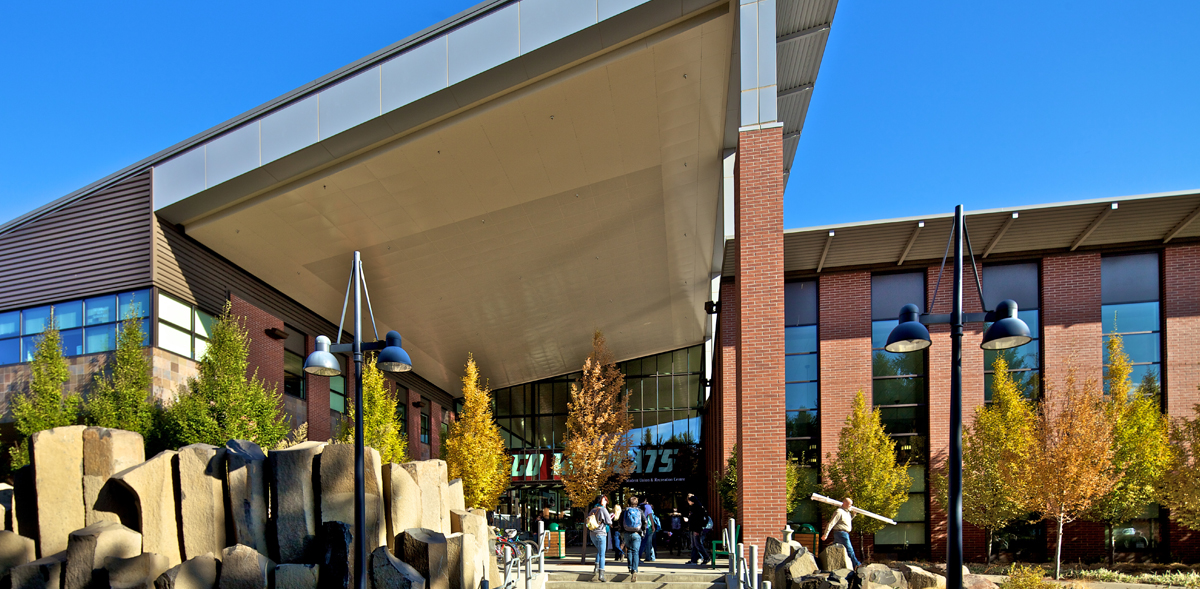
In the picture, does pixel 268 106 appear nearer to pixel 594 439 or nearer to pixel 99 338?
pixel 99 338

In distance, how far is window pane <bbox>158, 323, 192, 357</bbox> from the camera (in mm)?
17344

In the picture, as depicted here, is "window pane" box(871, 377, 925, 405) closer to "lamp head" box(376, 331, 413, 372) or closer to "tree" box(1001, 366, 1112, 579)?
"tree" box(1001, 366, 1112, 579)

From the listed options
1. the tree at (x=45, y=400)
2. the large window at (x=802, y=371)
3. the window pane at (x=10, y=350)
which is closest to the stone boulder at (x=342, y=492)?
the tree at (x=45, y=400)

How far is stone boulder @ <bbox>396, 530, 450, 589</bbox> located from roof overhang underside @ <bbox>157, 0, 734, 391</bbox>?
9401 millimetres

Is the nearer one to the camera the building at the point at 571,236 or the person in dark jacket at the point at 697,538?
the building at the point at 571,236

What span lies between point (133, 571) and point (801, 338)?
2143cm

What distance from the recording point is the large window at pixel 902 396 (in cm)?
2447

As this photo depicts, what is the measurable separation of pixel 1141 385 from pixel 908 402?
6631 mm

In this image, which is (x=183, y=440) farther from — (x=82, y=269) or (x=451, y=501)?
(x=451, y=501)

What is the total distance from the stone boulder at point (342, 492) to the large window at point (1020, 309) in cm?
2103

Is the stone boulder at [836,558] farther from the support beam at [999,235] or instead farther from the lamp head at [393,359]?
the support beam at [999,235]

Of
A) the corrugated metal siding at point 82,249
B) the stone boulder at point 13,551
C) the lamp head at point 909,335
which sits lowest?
the stone boulder at point 13,551

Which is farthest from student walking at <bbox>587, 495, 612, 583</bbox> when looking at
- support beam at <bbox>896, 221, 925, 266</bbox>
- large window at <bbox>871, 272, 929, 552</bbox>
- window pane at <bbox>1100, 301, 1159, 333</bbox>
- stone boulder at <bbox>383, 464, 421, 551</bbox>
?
window pane at <bbox>1100, 301, 1159, 333</bbox>

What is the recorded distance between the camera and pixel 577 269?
80.6 ft
